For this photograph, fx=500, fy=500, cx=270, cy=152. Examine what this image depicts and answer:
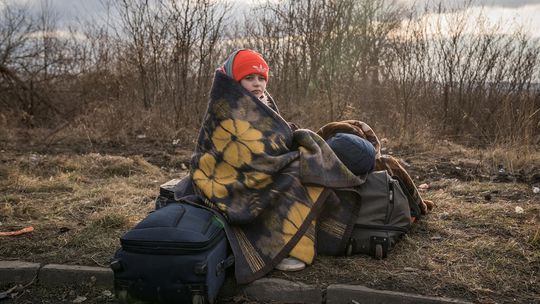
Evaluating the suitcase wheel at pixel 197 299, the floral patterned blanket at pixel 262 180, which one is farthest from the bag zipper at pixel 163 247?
the floral patterned blanket at pixel 262 180

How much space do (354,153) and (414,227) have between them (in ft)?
3.38

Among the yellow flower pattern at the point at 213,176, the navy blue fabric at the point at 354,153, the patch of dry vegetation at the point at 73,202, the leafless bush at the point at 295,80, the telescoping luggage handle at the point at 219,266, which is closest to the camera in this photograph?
the telescoping luggage handle at the point at 219,266

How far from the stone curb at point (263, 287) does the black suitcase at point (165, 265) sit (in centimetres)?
36

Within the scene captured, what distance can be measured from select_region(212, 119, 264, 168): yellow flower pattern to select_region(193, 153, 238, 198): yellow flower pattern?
7cm

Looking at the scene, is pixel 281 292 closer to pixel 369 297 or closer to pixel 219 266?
pixel 219 266

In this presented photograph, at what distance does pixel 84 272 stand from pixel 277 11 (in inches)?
331

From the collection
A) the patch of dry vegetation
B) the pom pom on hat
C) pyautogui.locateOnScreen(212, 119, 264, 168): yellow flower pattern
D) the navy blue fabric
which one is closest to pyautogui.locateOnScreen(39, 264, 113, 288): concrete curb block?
the patch of dry vegetation

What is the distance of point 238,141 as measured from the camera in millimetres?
3361

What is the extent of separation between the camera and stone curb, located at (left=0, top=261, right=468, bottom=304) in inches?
117

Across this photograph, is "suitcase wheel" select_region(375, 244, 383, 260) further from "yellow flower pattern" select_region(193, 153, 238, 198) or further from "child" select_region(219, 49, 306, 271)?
"child" select_region(219, 49, 306, 271)

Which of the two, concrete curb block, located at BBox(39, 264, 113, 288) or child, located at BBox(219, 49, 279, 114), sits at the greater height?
child, located at BBox(219, 49, 279, 114)

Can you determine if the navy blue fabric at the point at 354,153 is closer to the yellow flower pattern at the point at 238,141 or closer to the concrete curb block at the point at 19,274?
the yellow flower pattern at the point at 238,141

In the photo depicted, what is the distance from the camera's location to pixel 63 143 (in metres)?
8.98

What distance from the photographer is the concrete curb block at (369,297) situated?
114 inches
